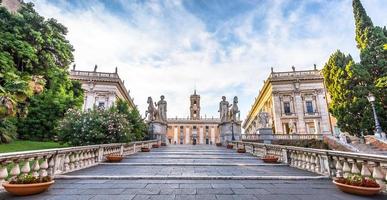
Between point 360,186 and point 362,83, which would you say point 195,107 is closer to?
point 362,83

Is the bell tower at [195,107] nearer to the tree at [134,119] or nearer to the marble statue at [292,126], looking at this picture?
the marble statue at [292,126]

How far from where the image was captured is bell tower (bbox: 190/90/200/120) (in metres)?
65.1

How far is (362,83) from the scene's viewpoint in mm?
19000

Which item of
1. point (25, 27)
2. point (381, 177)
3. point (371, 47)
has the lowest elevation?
point (381, 177)

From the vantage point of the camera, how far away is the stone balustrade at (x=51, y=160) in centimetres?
389

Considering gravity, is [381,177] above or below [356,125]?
below

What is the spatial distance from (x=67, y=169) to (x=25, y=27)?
36.6 ft

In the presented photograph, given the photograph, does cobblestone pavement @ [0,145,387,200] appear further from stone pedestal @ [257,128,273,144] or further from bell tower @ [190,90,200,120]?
bell tower @ [190,90,200,120]

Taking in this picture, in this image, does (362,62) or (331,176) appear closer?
(331,176)

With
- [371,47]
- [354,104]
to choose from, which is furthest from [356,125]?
[371,47]

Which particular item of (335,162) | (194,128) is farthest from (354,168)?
(194,128)

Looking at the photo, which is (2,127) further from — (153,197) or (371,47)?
(371,47)

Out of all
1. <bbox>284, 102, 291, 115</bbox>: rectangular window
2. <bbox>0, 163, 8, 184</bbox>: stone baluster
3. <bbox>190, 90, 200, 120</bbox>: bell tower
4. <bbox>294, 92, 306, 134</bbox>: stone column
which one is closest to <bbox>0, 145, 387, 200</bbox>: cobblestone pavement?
<bbox>0, 163, 8, 184</bbox>: stone baluster

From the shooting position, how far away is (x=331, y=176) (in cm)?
516
